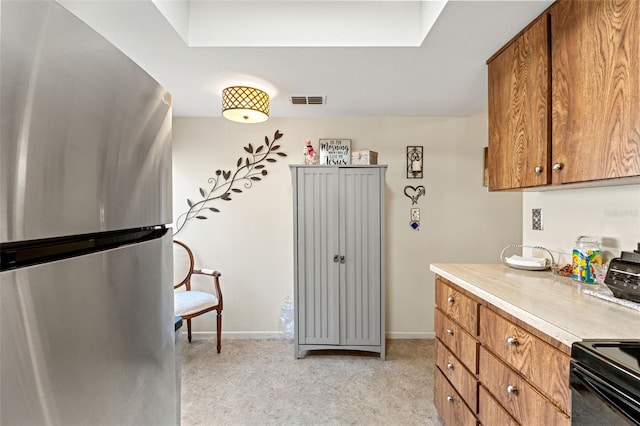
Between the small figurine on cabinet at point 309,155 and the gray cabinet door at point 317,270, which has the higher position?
the small figurine on cabinet at point 309,155

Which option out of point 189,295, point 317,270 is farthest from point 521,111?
point 189,295

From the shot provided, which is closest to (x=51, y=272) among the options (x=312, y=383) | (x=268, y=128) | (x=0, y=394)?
(x=0, y=394)

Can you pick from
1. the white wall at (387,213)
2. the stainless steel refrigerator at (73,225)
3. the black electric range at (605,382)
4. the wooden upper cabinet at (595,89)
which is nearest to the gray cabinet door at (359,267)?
the white wall at (387,213)

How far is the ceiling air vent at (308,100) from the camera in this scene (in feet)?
8.25

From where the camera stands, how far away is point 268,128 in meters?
3.09

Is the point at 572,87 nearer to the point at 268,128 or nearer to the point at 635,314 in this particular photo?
the point at 635,314

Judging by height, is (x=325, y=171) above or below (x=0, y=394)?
above

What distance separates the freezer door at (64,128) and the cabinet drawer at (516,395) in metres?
1.35

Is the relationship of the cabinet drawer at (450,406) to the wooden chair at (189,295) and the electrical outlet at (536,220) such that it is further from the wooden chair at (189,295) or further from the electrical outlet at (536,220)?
the wooden chair at (189,295)

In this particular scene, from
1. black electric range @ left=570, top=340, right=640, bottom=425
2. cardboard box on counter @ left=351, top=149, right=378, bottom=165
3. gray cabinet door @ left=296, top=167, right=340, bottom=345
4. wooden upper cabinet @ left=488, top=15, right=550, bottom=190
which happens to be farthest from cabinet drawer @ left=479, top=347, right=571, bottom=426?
cardboard box on counter @ left=351, top=149, right=378, bottom=165

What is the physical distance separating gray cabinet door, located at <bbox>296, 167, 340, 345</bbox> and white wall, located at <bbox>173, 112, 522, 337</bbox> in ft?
1.64

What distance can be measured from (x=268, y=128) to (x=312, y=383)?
238 cm

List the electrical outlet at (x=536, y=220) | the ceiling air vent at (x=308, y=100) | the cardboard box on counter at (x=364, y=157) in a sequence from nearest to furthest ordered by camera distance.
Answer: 1. the electrical outlet at (x=536, y=220)
2. the ceiling air vent at (x=308, y=100)
3. the cardboard box on counter at (x=364, y=157)

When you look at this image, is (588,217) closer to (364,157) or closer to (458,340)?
(458,340)
